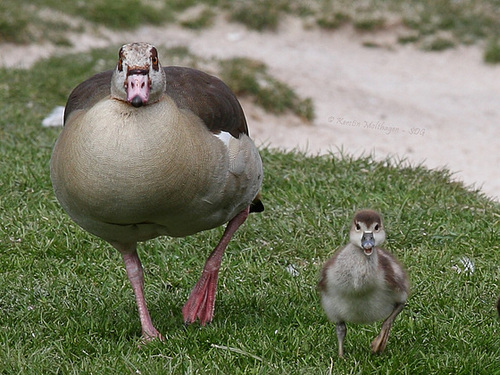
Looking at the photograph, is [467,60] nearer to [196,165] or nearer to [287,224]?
[287,224]

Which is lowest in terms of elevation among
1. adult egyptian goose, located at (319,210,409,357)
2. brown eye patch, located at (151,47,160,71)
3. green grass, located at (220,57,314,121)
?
green grass, located at (220,57,314,121)

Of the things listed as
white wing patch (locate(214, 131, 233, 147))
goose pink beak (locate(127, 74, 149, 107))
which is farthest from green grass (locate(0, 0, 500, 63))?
goose pink beak (locate(127, 74, 149, 107))

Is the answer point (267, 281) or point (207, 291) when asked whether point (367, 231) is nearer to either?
point (207, 291)

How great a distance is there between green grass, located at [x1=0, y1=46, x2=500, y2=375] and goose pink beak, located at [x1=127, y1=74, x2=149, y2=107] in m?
1.14

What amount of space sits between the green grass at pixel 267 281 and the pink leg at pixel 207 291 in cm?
9

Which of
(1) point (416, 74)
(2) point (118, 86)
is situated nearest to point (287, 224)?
(2) point (118, 86)

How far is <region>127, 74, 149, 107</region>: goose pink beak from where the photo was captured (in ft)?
12.1

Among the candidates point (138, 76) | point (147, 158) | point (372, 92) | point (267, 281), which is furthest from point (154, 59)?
point (372, 92)

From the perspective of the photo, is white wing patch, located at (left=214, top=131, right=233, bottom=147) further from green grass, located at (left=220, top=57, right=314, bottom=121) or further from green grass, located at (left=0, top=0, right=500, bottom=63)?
green grass, located at (left=0, top=0, right=500, bottom=63)

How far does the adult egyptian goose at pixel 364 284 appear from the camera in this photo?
147 inches

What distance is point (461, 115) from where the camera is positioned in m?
11.1

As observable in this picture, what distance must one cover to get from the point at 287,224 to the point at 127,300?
4.46ft

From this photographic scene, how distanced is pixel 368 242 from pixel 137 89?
1.18 meters

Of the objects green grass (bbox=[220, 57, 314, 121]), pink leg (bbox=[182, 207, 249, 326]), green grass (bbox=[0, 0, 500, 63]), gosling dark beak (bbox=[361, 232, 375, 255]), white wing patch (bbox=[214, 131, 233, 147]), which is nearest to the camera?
gosling dark beak (bbox=[361, 232, 375, 255])
